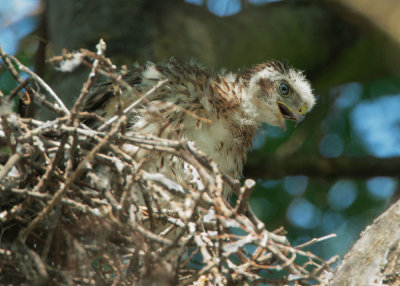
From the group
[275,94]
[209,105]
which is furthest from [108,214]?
[275,94]

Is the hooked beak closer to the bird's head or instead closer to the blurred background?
the bird's head

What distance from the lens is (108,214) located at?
8.41ft

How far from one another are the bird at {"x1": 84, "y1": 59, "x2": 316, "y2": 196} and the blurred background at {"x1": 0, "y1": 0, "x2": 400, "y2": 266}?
1.42 m

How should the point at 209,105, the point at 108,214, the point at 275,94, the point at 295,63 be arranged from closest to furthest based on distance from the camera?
the point at 108,214 → the point at 209,105 → the point at 275,94 → the point at 295,63

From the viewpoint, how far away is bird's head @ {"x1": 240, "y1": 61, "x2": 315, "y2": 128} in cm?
394

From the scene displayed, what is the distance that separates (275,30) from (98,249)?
13.4ft

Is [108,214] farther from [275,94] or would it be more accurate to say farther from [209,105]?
[275,94]

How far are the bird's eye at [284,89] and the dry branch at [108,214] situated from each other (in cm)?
145

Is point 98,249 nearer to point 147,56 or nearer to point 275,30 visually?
point 147,56

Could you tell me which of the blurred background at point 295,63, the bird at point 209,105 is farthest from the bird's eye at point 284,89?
the blurred background at point 295,63

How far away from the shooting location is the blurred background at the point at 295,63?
556cm

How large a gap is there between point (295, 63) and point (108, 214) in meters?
4.23

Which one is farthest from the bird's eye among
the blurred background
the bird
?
the blurred background

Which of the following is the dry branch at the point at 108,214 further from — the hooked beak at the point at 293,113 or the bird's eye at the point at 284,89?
the bird's eye at the point at 284,89
